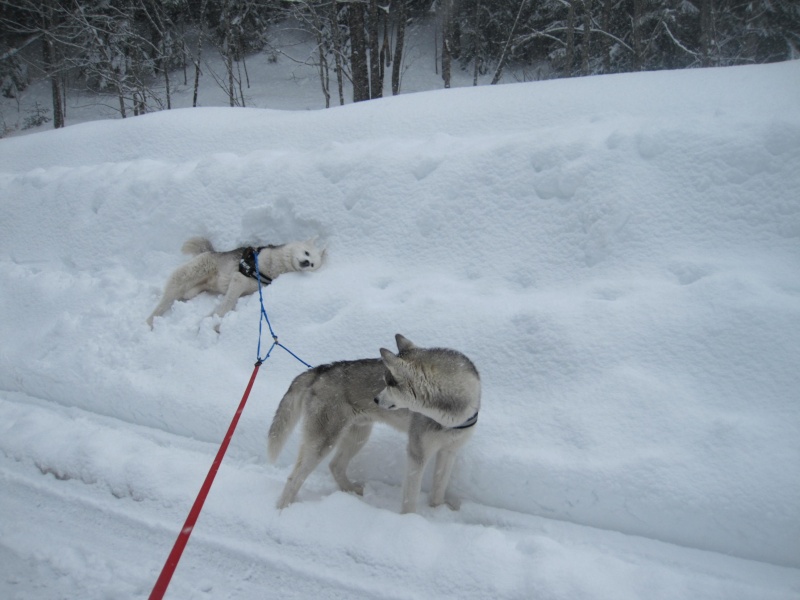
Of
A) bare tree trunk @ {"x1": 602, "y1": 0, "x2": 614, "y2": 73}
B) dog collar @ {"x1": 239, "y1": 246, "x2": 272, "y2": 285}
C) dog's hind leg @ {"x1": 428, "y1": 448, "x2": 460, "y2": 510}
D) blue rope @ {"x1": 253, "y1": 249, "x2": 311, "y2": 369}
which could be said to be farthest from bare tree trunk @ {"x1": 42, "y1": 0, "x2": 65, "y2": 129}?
bare tree trunk @ {"x1": 602, "y1": 0, "x2": 614, "y2": 73}

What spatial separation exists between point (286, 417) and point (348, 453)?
578mm

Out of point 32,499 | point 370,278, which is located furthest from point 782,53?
point 32,499

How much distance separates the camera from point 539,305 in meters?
4.45

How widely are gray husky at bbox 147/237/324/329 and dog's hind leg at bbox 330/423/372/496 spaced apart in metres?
2.56

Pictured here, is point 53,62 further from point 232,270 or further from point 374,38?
point 232,270

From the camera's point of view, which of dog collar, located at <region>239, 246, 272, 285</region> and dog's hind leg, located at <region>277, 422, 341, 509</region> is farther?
dog collar, located at <region>239, 246, 272, 285</region>

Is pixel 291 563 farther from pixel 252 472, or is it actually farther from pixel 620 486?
pixel 620 486

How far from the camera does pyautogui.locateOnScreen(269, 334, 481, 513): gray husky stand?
334 cm

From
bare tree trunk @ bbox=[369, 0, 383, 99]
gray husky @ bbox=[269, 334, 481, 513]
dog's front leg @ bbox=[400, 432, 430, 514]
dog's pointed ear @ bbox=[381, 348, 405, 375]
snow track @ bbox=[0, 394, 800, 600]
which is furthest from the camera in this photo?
bare tree trunk @ bbox=[369, 0, 383, 99]

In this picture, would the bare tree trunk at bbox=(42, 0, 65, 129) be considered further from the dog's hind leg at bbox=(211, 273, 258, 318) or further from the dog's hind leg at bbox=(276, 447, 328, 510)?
the dog's hind leg at bbox=(276, 447, 328, 510)

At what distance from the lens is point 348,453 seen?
12.6 ft

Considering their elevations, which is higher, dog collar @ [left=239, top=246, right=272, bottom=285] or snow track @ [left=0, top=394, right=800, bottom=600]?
dog collar @ [left=239, top=246, right=272, bottom=285]

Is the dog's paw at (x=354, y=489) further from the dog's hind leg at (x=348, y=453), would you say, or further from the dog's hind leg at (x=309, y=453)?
the dog's hind leg at (x=309, y=453)

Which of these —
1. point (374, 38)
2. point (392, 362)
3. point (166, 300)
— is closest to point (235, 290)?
point (166, 300)
